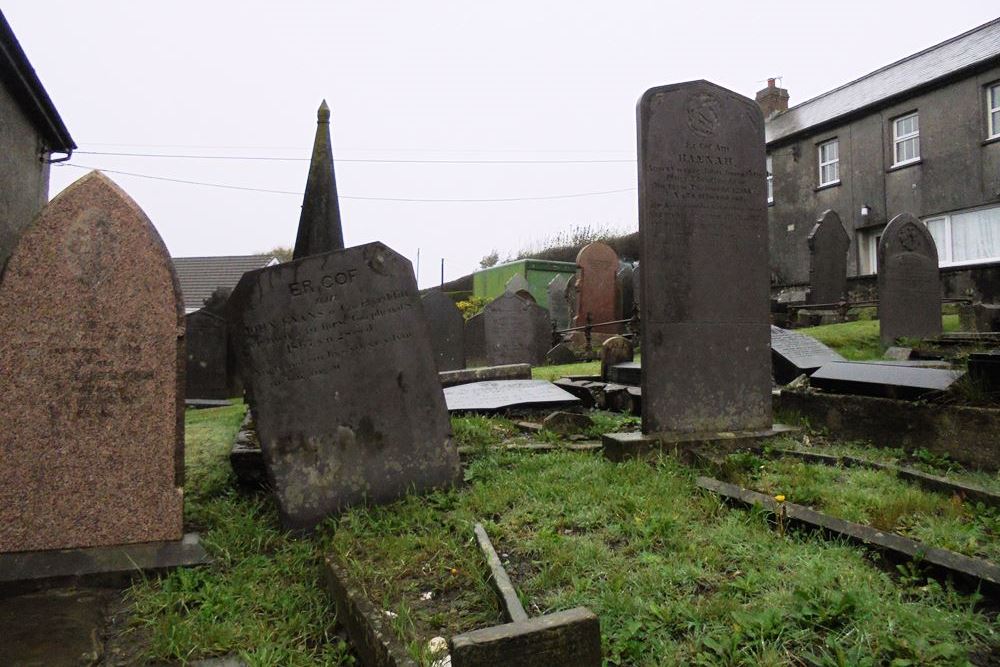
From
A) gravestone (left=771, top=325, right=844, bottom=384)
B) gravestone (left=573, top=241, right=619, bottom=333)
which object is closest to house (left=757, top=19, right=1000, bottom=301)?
gravestone (left=573, top=241, right=619, bottom=333)

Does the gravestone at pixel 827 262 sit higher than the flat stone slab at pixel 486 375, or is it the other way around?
the gravestone at pixel 827 262

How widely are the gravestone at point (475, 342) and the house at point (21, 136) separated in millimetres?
7927

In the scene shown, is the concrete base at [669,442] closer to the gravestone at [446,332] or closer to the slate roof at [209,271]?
the gravestone at [446,332]

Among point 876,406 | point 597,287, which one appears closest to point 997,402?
point 876,406

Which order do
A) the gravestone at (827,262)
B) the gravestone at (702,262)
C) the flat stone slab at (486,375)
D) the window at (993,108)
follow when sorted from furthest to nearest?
the window at (993,108) < the gravestone at (827,262) < the flat stone slab at (486,375) < the gravestone at (702,262)

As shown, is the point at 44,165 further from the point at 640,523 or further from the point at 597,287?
the point at 640,523

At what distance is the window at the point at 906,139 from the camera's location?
714 inches

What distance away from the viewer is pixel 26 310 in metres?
2.90

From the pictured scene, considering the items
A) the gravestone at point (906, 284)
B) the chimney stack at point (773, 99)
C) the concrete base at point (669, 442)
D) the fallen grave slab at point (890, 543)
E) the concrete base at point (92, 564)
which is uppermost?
the chimney stack at point (773, 99)

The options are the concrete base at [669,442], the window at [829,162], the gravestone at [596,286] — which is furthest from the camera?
the window at [829,162]

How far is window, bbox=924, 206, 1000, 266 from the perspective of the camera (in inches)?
653

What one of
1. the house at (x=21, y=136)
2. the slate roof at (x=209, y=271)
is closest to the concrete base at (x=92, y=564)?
the house at (x=21, y=136)

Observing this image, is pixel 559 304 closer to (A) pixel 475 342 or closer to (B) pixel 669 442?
(A) pixel 475 342

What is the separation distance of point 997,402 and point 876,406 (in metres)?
0.75
